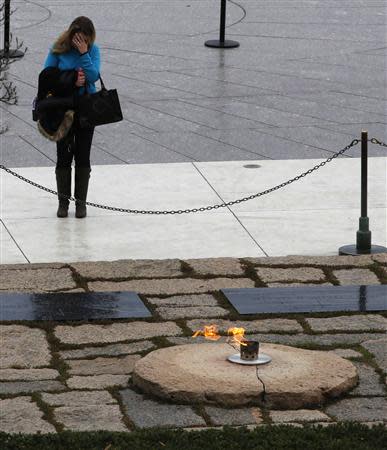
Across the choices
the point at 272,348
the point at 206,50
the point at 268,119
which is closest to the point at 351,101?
the point at 268,119

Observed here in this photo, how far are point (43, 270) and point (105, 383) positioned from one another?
8.53 ft

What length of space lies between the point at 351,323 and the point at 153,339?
1386 millimetres

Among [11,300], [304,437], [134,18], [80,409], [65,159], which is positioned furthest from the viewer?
[134,18]

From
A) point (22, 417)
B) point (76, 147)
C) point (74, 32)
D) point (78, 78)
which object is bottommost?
point (22, 417)

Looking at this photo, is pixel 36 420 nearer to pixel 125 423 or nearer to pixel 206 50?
pixel 125 423

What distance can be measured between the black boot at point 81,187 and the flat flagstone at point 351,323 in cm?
337

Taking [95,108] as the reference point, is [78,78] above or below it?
above

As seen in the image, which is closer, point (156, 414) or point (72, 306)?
point (156, 414)

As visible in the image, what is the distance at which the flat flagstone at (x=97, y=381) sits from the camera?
7.95 meters

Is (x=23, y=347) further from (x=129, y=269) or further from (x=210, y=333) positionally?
(x=129, y=269)

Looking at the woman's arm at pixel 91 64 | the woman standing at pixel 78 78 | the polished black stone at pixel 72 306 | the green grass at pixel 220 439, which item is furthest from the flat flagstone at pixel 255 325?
the woman's arm at pixel 91 64

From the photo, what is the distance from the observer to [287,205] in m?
12.7

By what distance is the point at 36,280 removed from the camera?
33.5 ft

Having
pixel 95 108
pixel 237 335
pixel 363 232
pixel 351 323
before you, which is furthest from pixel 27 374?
pixel 95 108
